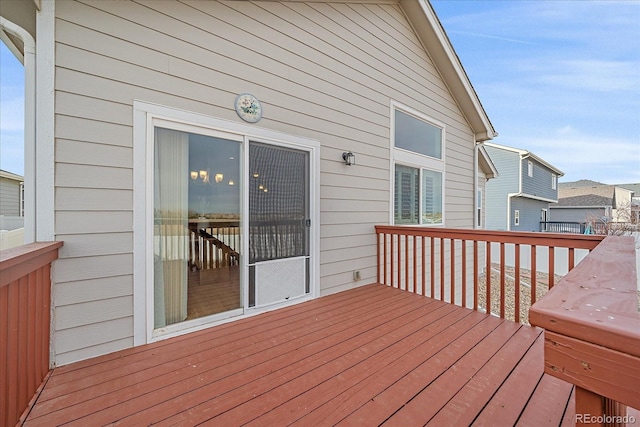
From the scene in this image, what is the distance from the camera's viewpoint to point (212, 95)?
2572mm

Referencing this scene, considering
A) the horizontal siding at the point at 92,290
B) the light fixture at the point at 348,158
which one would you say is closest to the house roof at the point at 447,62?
the light fixture at the point at 348,158

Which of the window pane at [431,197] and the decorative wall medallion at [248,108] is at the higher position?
the decorative wall medallion at [248,108]

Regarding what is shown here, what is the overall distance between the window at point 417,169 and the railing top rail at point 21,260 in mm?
3962

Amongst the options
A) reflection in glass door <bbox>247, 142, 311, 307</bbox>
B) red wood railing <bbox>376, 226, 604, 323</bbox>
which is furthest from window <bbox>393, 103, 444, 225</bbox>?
reflection in glass door <bbox>247, 142, 311, 307</bbox>

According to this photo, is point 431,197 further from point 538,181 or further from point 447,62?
point 538,181

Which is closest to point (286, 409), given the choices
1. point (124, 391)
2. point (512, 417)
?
point (124, 391)

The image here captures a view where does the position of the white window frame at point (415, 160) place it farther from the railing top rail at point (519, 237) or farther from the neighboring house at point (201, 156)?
the railing top rail at point (519, 237)

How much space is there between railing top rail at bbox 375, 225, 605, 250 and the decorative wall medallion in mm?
2279

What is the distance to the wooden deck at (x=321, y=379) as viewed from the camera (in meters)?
1.48

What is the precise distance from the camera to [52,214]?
6.27 feet

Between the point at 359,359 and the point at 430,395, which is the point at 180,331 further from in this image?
the point at 430,395

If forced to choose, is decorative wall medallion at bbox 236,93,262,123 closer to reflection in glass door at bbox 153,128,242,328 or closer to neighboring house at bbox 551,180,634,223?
reflection in glass door at bbox 153,128,242,328

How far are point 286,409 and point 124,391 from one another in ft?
3.35

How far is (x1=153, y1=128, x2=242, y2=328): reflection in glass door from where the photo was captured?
2.34 m
